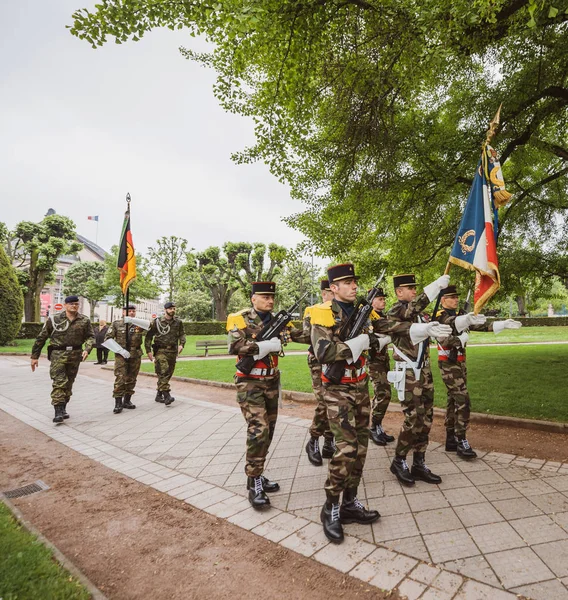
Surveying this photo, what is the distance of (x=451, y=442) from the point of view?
5.39m

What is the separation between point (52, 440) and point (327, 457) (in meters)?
4.84

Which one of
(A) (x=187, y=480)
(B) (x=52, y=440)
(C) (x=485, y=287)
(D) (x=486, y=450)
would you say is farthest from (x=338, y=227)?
(B) (x=52, y=440)

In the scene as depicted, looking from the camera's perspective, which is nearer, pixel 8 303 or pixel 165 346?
pixel 165 346

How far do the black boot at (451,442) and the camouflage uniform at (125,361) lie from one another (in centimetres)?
663

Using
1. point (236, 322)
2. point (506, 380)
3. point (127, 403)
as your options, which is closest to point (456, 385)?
point (236, 322)

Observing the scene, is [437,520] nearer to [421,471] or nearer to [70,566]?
[421,471]

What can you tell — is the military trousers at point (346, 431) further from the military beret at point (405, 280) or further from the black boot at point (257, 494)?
the military beret at point (405, 280)

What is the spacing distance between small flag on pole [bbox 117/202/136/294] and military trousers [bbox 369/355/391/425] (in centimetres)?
555

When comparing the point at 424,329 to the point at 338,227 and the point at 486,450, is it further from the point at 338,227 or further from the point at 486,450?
the point at 338,227

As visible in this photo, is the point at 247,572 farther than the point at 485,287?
No

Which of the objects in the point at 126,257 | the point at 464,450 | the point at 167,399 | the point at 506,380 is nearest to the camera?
the point at 464,450

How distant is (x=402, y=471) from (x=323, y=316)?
227 centimetres

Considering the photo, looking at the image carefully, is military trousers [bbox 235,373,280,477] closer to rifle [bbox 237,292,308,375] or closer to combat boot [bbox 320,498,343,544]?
rifle [bbox 237,292,308,375]

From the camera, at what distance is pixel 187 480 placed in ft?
15.4
